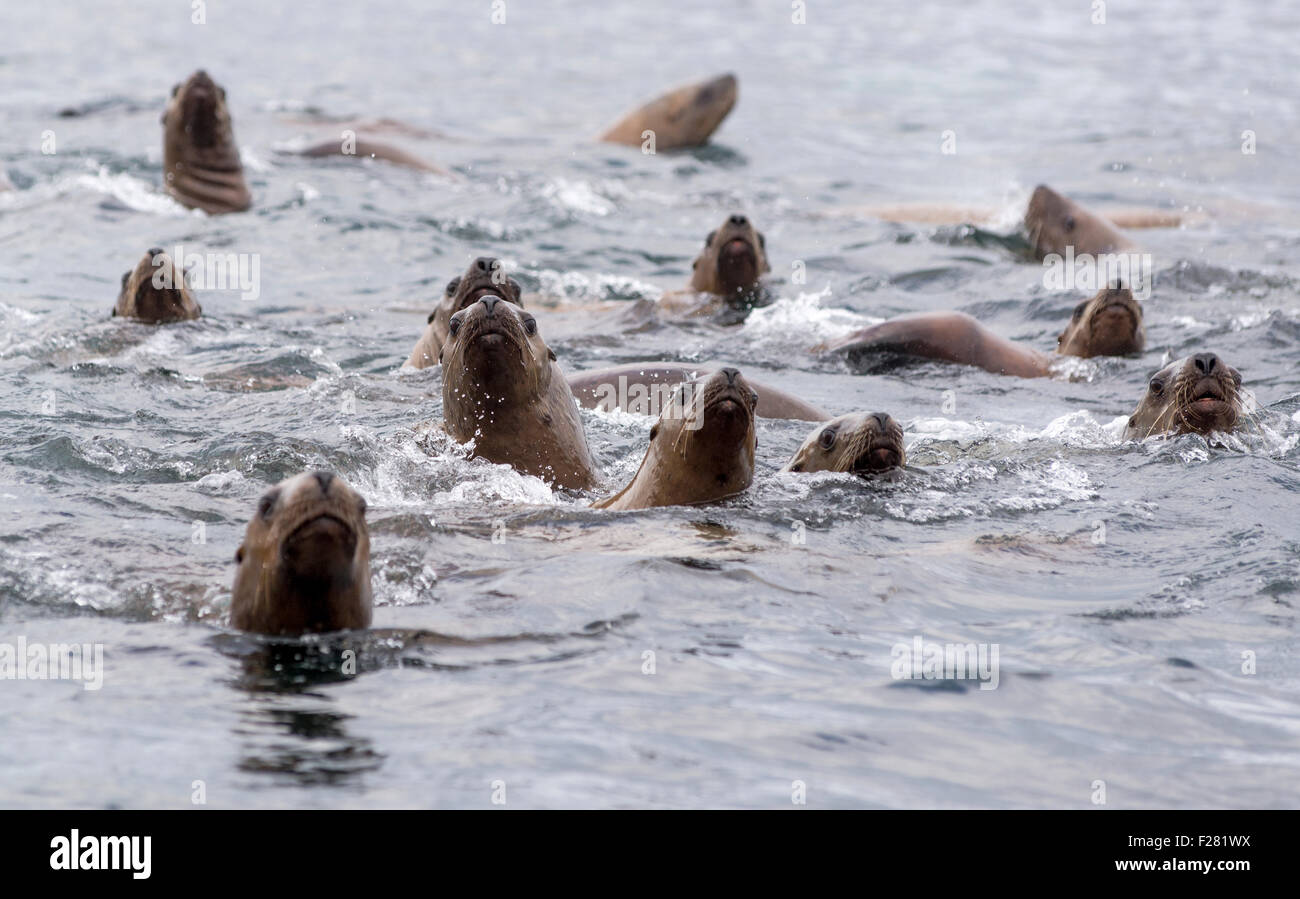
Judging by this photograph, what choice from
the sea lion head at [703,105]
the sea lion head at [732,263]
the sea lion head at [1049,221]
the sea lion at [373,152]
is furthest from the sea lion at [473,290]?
the sea lion head at [703,105]

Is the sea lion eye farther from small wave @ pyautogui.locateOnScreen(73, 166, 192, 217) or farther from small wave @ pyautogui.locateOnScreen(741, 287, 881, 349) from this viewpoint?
small wave @ pyautogui.locateOnScreen(73, 166, 192, 217)

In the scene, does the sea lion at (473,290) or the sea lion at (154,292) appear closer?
the sea lion at (473,290)

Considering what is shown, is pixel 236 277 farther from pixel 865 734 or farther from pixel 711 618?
pixel 865 734

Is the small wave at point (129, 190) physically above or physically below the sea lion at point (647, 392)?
above

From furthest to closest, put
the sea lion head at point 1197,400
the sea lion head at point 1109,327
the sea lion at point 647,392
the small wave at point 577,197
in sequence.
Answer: the small wave at point 577,197 < the sea lion head at point 1109,327 < the sea lion at point 647,392 < the sea lion head at point 1197,400

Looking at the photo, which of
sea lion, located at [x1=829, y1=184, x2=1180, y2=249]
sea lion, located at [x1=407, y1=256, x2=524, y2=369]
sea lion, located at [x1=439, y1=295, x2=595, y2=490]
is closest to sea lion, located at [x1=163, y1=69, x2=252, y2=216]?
sea lion, located at [x1=407, y1=256, x2=524, y2=369]

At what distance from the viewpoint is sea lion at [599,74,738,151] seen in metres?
16.7

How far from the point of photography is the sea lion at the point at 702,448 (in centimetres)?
592

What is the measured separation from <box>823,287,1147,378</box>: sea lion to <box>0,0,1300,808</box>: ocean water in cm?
14

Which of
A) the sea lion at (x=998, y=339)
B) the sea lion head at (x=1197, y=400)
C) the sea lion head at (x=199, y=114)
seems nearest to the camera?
the sea lion head at (x=1197, y=400)

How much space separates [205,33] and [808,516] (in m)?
20.8

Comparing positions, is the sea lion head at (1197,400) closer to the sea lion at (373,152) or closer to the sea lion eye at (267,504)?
the sea lion eye at (267,504)

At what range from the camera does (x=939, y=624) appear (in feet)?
16.8
